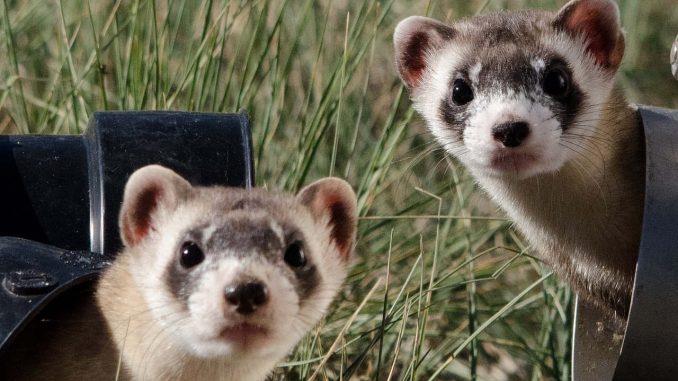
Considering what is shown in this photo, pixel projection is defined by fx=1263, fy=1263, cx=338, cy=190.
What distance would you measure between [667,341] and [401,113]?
2124 millimetres

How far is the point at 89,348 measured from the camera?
3.06 m

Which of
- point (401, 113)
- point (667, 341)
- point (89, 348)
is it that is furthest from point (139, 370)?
point (401, 113)

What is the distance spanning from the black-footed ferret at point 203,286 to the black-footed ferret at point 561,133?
57 cm

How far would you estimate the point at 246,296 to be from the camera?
263 cm

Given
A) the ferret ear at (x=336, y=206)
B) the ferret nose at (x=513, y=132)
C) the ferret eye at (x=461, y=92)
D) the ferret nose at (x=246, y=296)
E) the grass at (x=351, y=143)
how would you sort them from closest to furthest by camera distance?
1. the ferret nose at (x=246, y=296)
2. the ferret ear at (x=336, y=206)
3. the ferret nose at (x=513, y=132)
4. the ferret eye at (x=461, y=92)
5. the grass at (x=351, y=143)

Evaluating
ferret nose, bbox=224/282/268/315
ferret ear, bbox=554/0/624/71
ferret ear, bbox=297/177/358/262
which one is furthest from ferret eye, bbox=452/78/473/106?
ferret nose, bbox=224/282/268/315

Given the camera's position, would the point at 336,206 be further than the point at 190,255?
Yes

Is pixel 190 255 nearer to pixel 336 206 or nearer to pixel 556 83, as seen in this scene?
pixel 336 206

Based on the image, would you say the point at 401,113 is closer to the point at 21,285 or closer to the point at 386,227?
the point at 386,227

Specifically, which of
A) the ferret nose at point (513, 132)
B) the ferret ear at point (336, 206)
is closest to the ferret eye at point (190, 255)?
the ferret ear at point (336, 206)

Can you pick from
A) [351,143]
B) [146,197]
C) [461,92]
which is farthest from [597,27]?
[146,197]

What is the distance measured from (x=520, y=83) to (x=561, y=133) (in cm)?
18

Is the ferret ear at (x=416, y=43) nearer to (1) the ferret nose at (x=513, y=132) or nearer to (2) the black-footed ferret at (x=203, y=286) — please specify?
(1) the ferret nose at (x=513, y=132)

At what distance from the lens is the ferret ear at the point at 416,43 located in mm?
3947
